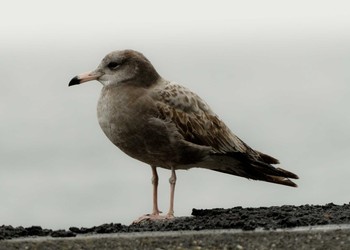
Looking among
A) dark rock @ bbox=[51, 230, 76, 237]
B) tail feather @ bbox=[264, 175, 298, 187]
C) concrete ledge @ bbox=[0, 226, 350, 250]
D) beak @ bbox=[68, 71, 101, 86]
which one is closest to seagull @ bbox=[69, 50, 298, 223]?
beak @ bbox=[68, 71, 101, 86]

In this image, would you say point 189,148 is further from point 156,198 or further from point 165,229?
point 165,229

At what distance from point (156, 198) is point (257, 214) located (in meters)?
1.96

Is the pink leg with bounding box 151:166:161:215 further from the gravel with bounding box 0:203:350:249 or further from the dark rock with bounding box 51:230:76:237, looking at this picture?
the dark rock with bounding box 51:230:76:237

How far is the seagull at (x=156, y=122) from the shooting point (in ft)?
49.2

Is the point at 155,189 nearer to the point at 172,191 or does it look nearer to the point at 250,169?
the point at 172,191

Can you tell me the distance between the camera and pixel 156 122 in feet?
49.3

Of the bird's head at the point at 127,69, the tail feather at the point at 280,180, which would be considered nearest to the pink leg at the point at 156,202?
the bird's head at the point at 127,69

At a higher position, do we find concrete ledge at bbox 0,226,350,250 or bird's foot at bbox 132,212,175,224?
bird's foot at bbox 132,212,175,224

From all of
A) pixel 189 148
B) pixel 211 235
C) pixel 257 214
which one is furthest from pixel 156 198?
pixel 211 235

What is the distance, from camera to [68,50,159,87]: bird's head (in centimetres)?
1556

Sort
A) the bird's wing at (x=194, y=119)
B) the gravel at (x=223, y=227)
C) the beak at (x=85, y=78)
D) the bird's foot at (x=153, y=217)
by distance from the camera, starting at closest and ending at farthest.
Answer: the gravel at (x=223, y=227), the bird's foot at (x=153, y=217), the bird's wing at (x=194, y=119), the beak at (x=85, y=78)

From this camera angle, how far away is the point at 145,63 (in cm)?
1565

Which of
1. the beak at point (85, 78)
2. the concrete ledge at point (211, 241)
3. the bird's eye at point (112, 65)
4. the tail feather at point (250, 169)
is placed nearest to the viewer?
the concrete ledge at point (211, 241)

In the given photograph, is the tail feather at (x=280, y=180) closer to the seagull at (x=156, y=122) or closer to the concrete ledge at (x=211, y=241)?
the seagull at (x=156, y=122)
